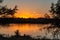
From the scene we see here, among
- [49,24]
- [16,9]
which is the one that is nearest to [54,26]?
[49,24]

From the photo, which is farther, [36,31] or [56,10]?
[36,31]

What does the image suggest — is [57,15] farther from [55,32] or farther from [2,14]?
[2,14]

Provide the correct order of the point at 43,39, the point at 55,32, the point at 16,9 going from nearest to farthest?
1. the point at 16,9
2. the point at 55,32
3. the point at 43,39

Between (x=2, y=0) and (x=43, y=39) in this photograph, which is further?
(x=43, y=39)

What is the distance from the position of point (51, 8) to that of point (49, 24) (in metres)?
1.17

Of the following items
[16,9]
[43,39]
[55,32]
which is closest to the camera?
[16,9]

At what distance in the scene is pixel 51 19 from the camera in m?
19.9

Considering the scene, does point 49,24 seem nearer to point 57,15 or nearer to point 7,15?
point 57,15

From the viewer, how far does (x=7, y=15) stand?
1919 centimetres

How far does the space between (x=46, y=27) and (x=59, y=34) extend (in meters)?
1.07

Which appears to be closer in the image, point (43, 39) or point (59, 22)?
point (59, 22)

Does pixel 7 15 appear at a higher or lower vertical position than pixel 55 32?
higher

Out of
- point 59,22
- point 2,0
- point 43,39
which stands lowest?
point 43,39

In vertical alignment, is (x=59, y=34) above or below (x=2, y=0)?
below
